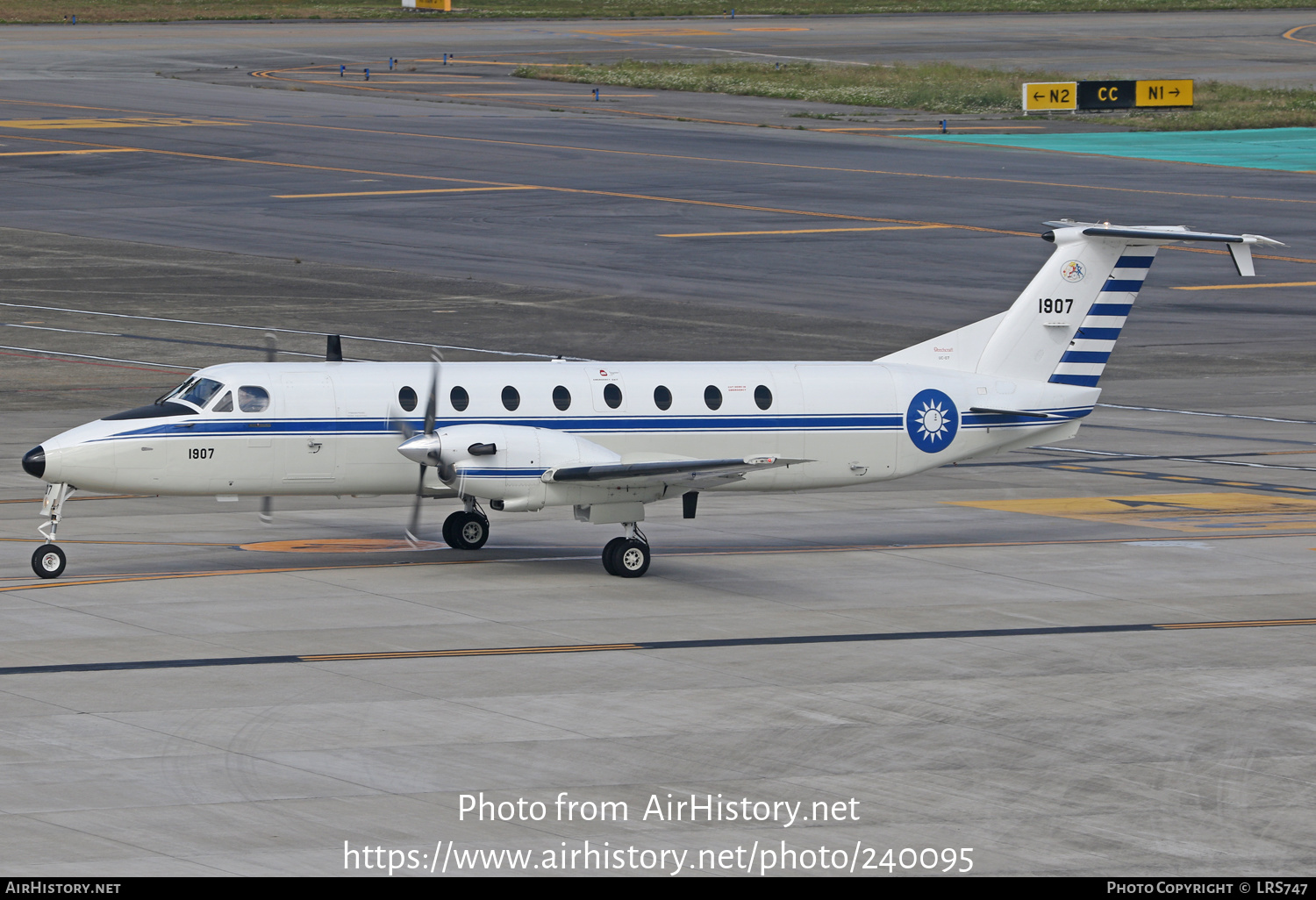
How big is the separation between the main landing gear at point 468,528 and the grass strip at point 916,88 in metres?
77.2

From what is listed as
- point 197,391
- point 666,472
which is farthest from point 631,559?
point 197,391

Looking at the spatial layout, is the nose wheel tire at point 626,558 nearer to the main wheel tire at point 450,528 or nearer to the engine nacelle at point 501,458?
the engine nacelle at point 501,458

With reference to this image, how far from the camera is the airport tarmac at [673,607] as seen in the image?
17609 millimetres

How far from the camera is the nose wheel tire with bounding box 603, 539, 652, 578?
2856 centimetres

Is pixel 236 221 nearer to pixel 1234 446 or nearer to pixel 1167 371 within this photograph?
pixel 1167 371

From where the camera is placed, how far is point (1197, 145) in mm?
93750

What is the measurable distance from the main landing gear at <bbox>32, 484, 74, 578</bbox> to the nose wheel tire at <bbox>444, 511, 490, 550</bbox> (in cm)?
608

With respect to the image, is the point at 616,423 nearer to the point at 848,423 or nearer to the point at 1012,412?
the point at 848,423

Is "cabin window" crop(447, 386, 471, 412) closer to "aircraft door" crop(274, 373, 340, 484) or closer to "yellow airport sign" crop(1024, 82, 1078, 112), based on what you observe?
"aircraft door" crop(274, 373, 340, 484)

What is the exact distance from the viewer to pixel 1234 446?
136 feet

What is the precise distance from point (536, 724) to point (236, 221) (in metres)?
51.9

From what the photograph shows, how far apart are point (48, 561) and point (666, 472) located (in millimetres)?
9167

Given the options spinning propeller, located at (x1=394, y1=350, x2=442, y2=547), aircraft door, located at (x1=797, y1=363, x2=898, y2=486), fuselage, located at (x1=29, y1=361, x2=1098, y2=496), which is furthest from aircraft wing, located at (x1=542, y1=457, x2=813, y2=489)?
aircraft door, located at (x1=797, y1=363, x2=898, y2=486)

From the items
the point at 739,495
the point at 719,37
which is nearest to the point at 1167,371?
the point at 739,495
